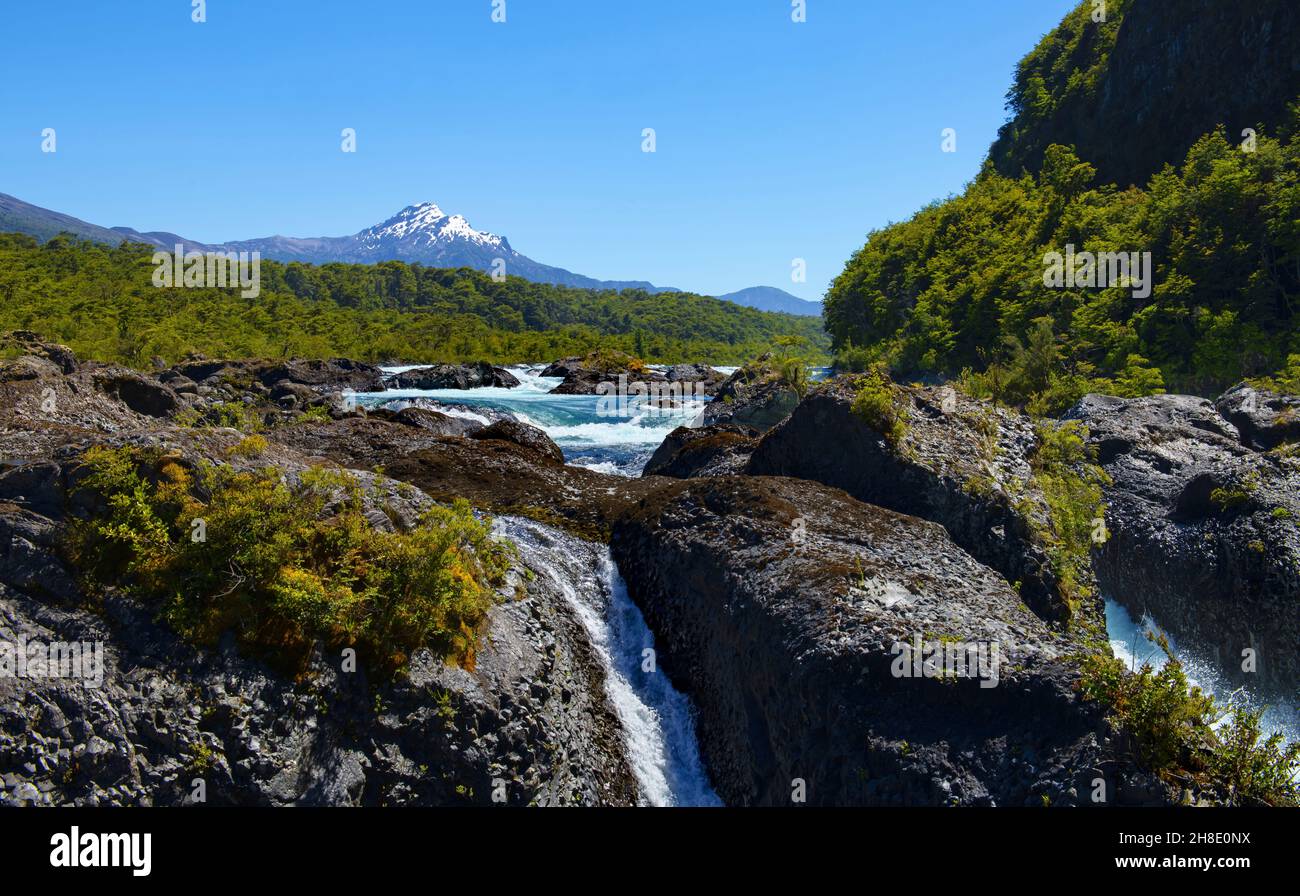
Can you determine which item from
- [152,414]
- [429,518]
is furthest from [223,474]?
[152,414]

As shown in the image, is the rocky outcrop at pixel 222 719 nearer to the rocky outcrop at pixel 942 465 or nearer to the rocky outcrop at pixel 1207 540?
the rocky outcrop at pixel 942 465

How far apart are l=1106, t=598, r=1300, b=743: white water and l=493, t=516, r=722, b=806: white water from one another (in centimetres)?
765

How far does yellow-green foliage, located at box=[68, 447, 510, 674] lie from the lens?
345 inches

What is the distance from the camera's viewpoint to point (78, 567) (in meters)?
8.69

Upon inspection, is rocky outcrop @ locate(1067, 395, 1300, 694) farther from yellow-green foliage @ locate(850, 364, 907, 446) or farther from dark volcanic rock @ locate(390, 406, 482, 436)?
dark volcanic rock @ locate(390, 406, 482, 436)

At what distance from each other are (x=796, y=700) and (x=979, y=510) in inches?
284

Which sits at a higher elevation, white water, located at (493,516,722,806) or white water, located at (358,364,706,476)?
white water, located at (358,364,706,476)

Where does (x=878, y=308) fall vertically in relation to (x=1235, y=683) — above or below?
above

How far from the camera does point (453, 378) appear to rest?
67688mm

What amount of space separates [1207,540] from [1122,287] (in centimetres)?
3381

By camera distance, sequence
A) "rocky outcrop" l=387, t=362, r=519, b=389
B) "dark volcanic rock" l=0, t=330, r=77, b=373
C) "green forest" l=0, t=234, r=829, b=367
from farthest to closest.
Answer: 1. "green forest" l=0, t=234, r=829, b=367
2. "rocky outcrop" l=387, t=362, r=519, b=389
3. "dark volcanic rock" l=0, t=330, r=77, b=373

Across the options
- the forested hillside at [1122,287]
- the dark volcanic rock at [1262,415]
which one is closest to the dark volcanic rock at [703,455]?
the dark volcanic rock at [1262,415]

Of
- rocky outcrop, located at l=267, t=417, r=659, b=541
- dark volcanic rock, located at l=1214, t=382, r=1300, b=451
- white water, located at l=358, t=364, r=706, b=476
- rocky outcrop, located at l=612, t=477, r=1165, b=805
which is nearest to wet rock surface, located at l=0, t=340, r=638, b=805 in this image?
rocky outcrop, located at l=612, t=477, r=1165, b=805
